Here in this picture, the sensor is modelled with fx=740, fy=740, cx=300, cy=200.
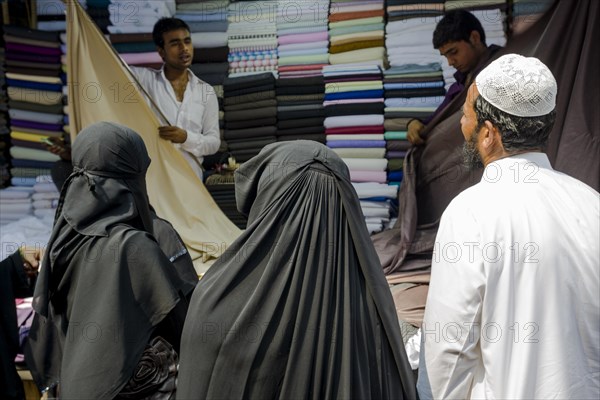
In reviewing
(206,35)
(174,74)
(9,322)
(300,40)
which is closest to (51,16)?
(174,74)

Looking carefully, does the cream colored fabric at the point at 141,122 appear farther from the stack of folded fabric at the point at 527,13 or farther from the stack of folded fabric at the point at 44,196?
the stack of folded fabric at the point at 527,13

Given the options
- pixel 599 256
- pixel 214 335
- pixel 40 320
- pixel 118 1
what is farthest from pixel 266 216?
pixel 118 1

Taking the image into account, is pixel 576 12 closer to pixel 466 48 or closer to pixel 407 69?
pixel 466 48

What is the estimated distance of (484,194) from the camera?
6.33ft

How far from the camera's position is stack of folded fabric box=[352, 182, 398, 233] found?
489 cm

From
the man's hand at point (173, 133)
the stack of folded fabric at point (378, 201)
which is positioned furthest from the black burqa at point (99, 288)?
the stack of folded fabric at point (378, 201)

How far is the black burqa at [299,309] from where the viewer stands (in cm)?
191

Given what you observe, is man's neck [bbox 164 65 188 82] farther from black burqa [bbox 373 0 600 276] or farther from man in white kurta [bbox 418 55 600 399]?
man in white kurta [bbox 418 55 600 399]


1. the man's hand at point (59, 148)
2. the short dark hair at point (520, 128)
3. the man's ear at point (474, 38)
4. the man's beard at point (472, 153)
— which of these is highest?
the man's ear at point (474, 38)

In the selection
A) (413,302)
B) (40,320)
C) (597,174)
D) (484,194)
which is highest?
(484,194)

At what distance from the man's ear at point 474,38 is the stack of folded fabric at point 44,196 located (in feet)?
9.98

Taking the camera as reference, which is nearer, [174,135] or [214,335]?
[214,335]

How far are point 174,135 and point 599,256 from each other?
→ 11.4 feet

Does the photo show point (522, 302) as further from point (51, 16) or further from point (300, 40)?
point (51, 16)
